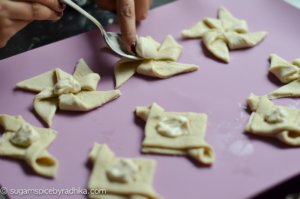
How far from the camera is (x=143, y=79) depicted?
1018 mm

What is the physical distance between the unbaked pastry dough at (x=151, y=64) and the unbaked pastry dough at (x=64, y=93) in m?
0.06

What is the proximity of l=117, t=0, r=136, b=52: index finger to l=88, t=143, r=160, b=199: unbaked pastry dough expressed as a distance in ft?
1.09

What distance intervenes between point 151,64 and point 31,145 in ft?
1.09

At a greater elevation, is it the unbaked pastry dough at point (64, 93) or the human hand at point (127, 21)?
the human hand at point (127, 21)

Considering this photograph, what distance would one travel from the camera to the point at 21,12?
0.97 meters

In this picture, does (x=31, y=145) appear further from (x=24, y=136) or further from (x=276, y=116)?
(x=276, y=116)

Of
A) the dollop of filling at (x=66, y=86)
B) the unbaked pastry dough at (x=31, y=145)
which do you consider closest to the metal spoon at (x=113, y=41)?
the dollop of filling at (x=66, y=86)

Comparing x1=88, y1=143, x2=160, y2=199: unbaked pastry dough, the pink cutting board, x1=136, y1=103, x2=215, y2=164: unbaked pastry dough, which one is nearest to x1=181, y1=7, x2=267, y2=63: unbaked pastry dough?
the pink cutting board

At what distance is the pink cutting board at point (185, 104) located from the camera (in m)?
0.80

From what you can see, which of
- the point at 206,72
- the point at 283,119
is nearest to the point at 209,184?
the point at 283,119

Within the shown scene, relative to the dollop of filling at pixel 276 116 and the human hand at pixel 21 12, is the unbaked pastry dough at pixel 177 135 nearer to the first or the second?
the dollop of filling at pixel 276 116

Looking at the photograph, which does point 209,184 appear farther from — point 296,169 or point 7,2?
point 7,2

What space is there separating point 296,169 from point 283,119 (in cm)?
10

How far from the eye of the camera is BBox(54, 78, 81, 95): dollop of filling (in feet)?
3.07
